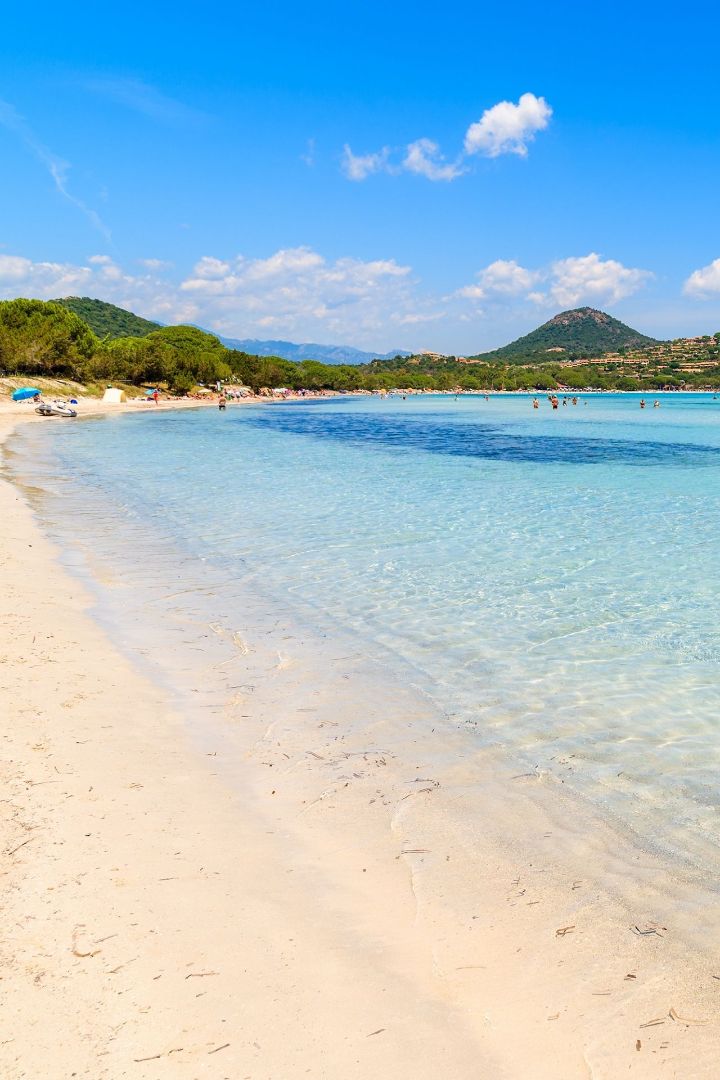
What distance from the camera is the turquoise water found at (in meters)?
6.39

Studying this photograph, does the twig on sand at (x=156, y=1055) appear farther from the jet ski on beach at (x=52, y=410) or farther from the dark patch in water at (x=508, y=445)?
the jet ski on beach at (x=52, y=410)

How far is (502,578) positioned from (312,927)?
8982mm

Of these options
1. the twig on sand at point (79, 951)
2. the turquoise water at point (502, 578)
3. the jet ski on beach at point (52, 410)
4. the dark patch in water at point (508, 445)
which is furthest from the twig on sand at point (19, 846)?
the jet ski on beach at point (52, 410)

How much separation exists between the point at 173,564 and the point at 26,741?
749cm

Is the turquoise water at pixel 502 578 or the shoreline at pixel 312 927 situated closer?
the shoreline at pixel 312 927

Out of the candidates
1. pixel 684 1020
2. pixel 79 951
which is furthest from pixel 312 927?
pixel 684 1020

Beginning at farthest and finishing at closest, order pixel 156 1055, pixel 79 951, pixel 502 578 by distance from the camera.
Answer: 1. pixel 502 578
2. pixel 79 951
3. pixel 156 1055

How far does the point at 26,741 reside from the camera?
560 cm

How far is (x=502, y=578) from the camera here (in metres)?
12.2

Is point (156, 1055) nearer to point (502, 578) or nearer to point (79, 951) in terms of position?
point (79, 951)

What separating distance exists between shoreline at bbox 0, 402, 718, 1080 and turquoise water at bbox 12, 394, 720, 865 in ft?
3.75

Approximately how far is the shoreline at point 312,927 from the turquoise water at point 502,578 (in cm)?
114

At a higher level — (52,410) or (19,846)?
(52,410)

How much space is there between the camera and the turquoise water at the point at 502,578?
6.39m
